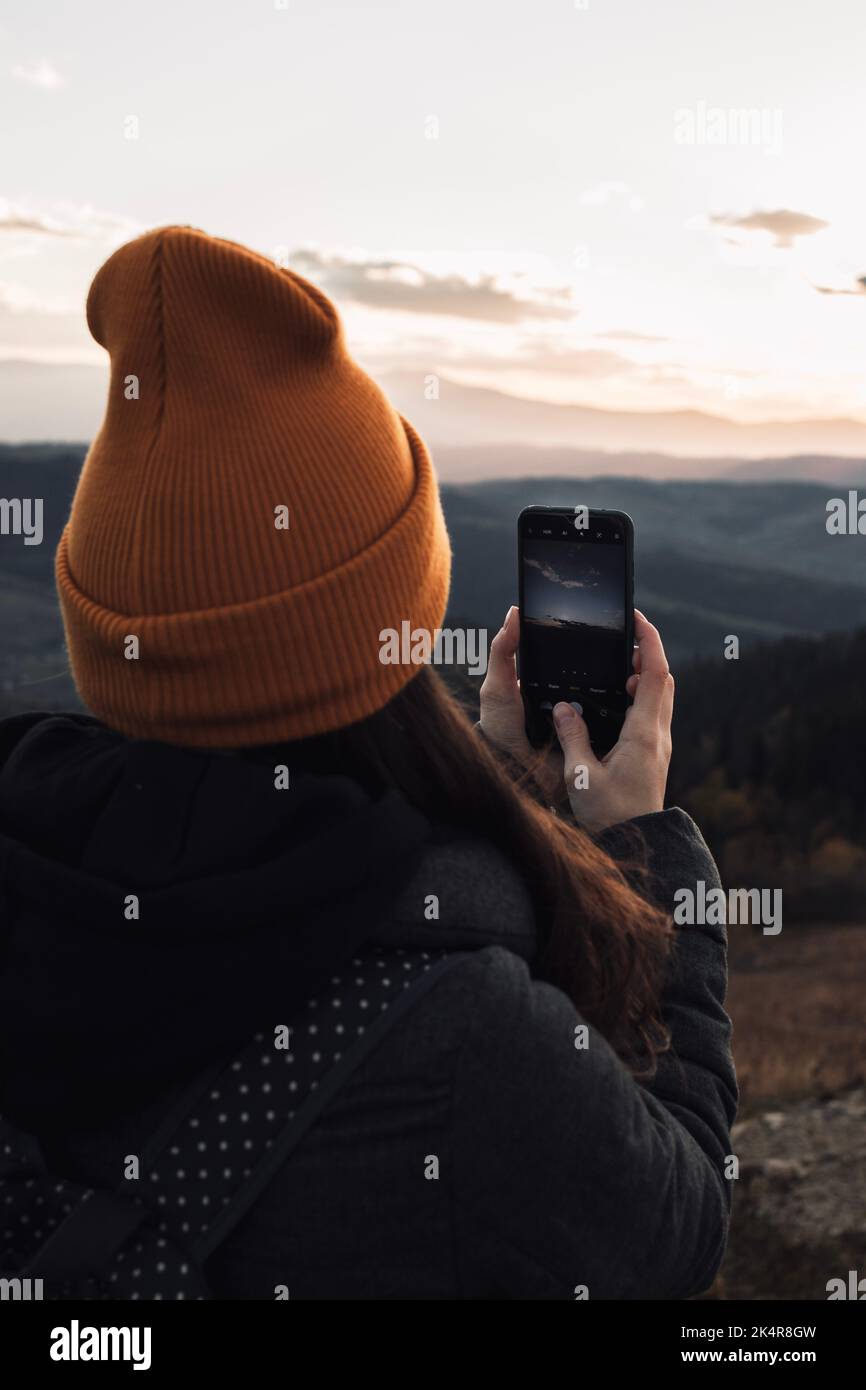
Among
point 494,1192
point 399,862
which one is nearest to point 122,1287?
point 494,1192

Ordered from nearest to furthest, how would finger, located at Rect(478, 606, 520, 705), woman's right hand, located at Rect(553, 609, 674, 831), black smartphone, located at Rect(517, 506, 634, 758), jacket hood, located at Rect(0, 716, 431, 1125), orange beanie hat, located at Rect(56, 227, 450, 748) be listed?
jacket hood, located at Rect(0, 716, 431, 1125)
orange beanie hat, located at Rect(56, 227, 450, 748)
woman's right hand, located at Rect(553, 609, 674, 831)
black smartphone, located at Rect(517, 506, 634, 758)
finger, located at Rect(478, 606, 520, 705)

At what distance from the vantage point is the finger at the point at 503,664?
2.41 m

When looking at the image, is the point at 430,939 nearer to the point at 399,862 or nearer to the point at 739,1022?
the point at 399,862

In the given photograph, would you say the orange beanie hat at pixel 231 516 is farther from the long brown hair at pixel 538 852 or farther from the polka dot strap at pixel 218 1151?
the polka dot strap at pixel 218 1151

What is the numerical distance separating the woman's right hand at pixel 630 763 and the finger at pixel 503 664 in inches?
10.8

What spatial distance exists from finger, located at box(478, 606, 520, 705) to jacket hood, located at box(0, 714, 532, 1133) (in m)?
0.94

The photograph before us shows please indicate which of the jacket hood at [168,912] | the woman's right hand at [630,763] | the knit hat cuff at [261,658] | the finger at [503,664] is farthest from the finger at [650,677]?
the jacket hood at [168,912]

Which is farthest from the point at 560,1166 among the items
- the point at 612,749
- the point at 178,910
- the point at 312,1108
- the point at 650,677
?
the point at 650,677

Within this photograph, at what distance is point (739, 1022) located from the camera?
62.4ft

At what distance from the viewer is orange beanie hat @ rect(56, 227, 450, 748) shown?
149cm

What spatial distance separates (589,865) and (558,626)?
0.77m

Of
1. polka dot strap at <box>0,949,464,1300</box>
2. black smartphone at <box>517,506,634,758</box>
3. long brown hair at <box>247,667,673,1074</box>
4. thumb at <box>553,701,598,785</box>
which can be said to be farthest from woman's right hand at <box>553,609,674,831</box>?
polka dot strap at <box>0,949,464,1300</box>

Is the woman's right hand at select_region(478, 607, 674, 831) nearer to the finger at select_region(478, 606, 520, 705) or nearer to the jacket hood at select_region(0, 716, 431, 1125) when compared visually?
the finger at select_region(478, 606, 520, 705)

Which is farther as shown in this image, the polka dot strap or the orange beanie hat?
the orange beanie hat
